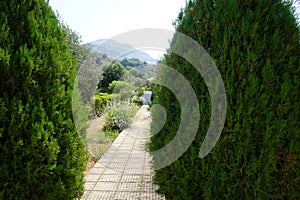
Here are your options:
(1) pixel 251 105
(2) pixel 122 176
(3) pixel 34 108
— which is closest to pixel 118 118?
(2) pixel 122 176

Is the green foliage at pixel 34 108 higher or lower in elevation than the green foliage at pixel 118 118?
higher

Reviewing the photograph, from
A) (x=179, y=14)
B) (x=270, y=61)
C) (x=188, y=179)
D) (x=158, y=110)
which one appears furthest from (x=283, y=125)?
(x=179, y=14)

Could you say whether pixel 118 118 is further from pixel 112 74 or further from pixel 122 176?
pixel 112 74

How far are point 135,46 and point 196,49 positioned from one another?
2.86 meters

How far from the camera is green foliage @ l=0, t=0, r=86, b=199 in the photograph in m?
2.05

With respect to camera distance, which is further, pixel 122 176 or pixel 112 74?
pixel 112 74

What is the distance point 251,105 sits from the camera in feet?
6.77

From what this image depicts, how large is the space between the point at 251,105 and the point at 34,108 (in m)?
1.95

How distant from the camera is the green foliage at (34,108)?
2.05 metres

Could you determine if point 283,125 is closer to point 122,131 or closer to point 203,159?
point 203,159

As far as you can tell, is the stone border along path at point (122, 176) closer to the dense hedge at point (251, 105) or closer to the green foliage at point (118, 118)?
the dense hedge at point (251, 105)

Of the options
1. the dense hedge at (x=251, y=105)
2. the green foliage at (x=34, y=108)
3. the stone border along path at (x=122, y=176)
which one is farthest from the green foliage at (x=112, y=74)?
the dense hedge at (x=251, y=105)

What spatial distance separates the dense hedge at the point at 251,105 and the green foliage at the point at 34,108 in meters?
1.20

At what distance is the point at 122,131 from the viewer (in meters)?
9.63
